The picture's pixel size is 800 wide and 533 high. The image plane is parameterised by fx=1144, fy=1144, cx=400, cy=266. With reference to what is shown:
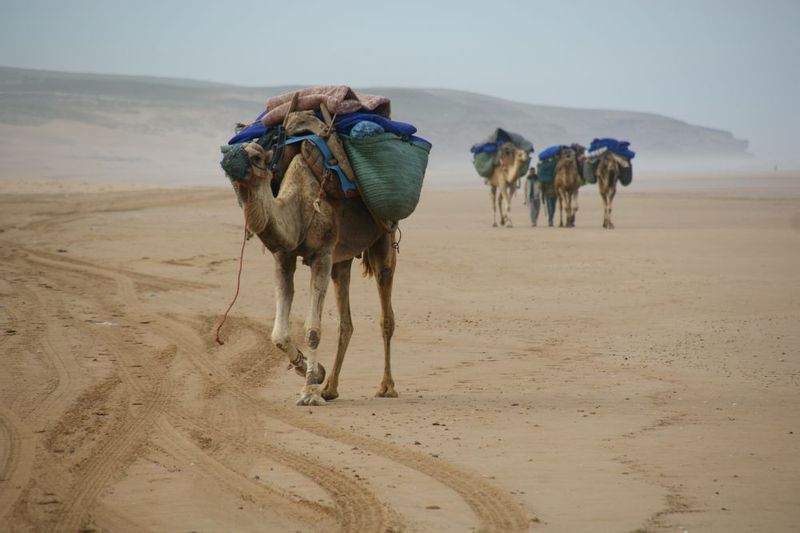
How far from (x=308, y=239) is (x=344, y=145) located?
1.05 m

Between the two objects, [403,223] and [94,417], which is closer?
[94,417]

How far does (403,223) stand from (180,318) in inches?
715

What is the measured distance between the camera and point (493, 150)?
34.9 m

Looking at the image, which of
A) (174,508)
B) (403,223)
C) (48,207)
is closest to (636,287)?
(174,508)

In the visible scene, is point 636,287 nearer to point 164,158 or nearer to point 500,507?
point 500,507

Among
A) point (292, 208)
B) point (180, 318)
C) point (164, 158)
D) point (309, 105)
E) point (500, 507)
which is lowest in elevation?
point (164, 158)

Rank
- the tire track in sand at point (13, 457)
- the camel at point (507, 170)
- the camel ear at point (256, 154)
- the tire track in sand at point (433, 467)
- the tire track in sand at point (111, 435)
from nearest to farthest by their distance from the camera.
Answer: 1. the tire track in sand at point (433, 467)
2. the tire track in sand at point (111, 435)
3. the tire track in sand at point (13, 457)
4. the camel ear at point (256, 154)
5. the camel at point (507, 170)

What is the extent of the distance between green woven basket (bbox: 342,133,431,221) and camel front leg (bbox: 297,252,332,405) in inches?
29.7

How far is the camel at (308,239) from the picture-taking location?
9.16 metres

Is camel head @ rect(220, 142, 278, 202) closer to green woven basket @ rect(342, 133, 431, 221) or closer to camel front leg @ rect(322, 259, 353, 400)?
green woven basket @ rect(342, 133, 431, 221)

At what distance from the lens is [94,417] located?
29.1 ft

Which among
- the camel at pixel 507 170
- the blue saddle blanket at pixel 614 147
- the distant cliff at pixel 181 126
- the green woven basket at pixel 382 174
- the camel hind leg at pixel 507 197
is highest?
the green woven basket at pixel 382 174

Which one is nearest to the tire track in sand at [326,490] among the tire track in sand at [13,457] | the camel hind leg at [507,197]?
the tire track in sand at [13,457]

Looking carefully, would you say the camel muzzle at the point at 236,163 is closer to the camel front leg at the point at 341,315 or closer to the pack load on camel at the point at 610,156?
the camel front leg at the point at 341,315
